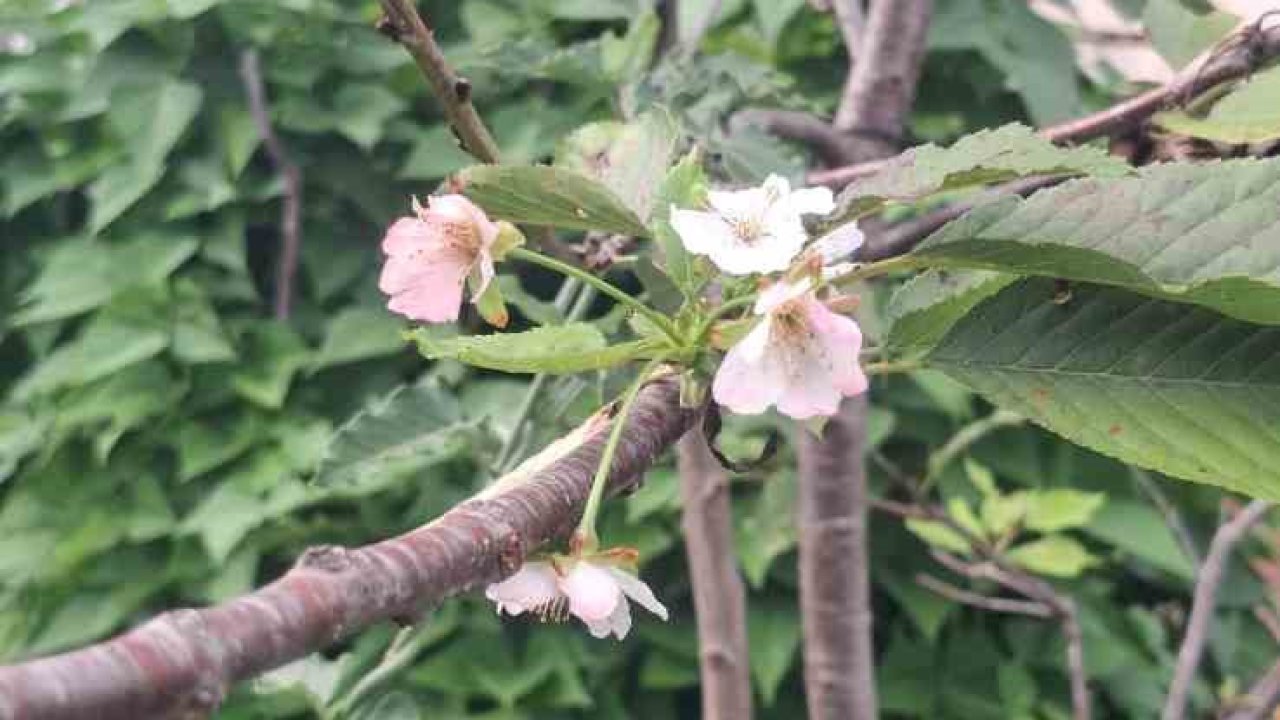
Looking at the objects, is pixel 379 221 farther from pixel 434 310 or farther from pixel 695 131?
pixel 434 310

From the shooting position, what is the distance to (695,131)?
60 cm

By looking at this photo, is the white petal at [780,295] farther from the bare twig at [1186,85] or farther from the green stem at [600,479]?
the bare twig at [1186,85]

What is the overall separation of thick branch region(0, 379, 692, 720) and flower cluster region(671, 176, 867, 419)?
0.04 meters

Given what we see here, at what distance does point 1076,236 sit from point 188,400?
3.26ft

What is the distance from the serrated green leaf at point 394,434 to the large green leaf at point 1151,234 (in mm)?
301

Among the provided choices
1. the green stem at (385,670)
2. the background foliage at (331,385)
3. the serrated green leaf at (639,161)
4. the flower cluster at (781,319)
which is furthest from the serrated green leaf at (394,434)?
the background foliage at (331,385)

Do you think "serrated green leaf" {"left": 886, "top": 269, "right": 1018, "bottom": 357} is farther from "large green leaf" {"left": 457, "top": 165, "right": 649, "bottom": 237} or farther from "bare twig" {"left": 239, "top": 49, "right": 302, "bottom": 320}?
"bare twig" {"left": 239, "top": 49, "right": 302, "bottom": 320}

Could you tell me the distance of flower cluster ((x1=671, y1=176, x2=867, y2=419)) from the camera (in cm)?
29

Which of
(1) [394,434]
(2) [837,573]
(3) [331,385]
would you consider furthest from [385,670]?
(3) [331,385]

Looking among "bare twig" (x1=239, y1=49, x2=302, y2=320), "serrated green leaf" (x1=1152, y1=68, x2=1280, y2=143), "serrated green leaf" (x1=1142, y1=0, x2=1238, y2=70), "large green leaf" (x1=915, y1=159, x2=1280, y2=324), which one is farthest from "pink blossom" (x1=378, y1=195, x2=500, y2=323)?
"bare twig" (x1=239, y1=49, x2=302, y2=320)

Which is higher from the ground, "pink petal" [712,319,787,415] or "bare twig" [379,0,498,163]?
"bare twig" [379,0,498,163]

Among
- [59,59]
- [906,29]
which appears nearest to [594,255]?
[906,29]

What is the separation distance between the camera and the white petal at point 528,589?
0.86 feet

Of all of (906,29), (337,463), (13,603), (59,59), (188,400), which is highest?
(906,29)
